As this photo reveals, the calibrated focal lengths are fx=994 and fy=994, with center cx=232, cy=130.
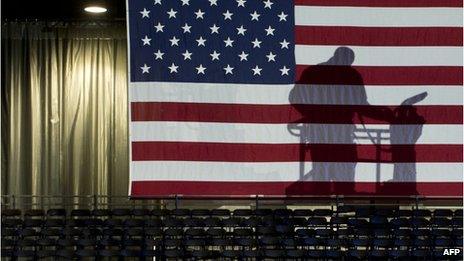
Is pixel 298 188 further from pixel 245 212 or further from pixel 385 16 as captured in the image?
pixel 385 16

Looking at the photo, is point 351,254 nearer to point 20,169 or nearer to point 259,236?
point 259,236

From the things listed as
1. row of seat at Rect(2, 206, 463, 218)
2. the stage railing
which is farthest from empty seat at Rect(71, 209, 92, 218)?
the stage railing

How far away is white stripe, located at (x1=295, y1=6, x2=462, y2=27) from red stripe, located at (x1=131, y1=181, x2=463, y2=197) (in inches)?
118


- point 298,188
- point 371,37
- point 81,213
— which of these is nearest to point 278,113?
point 298,188

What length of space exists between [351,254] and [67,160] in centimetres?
774

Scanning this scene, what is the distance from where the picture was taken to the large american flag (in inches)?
706

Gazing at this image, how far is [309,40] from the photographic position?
60.5ft

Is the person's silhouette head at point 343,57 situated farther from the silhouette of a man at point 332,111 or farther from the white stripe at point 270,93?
the white stripe at point 270,93

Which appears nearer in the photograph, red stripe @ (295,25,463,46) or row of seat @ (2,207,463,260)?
row of seat @ (2,207,463,260)

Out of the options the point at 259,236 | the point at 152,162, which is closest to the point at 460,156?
the point at 259,236

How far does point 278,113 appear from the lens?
1811 cm

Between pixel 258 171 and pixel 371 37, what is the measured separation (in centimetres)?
327

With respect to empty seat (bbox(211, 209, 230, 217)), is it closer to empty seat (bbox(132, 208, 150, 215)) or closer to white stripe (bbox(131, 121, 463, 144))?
empty seat (bbox(132, 208, 150, 215))

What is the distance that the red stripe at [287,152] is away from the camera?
58.7ft
